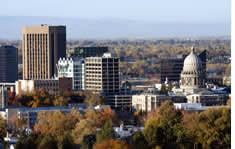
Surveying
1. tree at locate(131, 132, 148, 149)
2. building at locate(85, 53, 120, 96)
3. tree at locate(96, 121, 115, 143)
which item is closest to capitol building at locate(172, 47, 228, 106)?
building at locate(85, 53, 120, 96)

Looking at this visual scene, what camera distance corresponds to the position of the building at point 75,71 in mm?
94625

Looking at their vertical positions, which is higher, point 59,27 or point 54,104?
point 59,27

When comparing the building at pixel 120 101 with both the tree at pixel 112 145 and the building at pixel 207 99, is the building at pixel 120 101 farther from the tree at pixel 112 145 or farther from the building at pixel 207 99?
the tree at pixel 112 145

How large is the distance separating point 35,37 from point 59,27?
12.2 ft

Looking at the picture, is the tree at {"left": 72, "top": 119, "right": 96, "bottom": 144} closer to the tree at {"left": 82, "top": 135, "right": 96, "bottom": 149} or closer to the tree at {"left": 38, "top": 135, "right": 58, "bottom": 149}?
the tree at {"left": 82, "top": 135, "right": 96, "bottom": 149}

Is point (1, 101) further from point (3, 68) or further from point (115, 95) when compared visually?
point (3, 68)

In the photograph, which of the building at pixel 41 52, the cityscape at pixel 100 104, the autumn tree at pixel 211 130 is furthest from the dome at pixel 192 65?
the building at pixel 41 52

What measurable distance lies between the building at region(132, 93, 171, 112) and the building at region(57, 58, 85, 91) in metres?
16.1

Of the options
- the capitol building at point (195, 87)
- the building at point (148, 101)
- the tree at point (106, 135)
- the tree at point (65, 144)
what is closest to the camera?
the tree at point (65, 144)

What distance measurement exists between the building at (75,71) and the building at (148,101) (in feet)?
52.9

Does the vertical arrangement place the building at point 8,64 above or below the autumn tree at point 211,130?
above

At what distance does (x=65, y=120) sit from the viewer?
5538 centimetres

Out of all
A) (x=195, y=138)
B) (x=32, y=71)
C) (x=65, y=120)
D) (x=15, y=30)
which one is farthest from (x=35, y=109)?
(x=15, y=30)

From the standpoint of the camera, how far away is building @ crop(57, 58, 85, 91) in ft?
310
